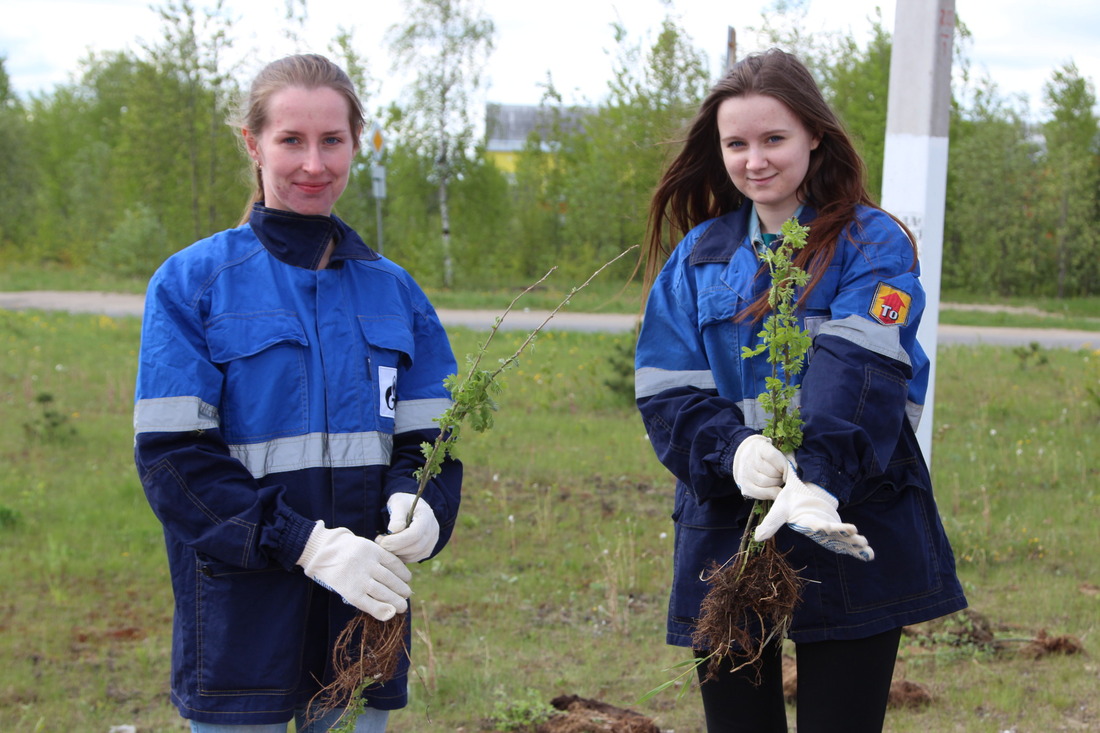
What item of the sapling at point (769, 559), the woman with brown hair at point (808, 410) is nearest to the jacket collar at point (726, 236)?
the woman with brown hair at point (808, 410)

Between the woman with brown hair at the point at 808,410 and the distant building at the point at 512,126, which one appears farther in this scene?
the distant building at the point at 512,126

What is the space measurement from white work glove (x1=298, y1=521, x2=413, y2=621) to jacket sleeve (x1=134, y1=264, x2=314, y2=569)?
3 cm

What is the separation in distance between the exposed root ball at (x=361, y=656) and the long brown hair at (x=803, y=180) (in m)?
0.98

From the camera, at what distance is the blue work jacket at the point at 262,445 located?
76.0 inches

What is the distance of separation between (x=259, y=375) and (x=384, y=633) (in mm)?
572

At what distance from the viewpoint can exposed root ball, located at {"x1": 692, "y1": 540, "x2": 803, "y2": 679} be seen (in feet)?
6.81

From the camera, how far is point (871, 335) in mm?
2045

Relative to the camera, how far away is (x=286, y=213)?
215cm

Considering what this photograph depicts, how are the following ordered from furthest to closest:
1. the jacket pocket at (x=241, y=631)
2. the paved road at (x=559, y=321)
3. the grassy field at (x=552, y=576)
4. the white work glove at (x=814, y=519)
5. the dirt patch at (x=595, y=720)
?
the paved road at (x=559, y=321) → the grassy field at (x=552, y=576) → the dirt patch at (x=595, y=720) → the jacket pocket at (x=241, y=631) → the white work glove at (x=814, y=519)

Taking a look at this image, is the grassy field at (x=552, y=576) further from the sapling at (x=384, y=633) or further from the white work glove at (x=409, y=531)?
the white work glove at (x=409, y=531)

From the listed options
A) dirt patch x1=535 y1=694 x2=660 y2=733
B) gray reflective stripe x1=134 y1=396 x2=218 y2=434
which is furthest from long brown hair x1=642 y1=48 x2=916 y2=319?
dirt patch x1=535 y1=694 x2=660 y2=733

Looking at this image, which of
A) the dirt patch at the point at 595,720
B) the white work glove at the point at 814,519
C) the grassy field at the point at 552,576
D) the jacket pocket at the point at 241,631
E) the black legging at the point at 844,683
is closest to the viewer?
the white work glove at the point at 814,519

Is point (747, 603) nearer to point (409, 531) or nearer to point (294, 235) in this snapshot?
point (409, 531)

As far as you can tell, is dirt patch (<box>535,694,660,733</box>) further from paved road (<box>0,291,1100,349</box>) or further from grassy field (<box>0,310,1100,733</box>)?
paved road (<box>0,291,1100,349</box>)
